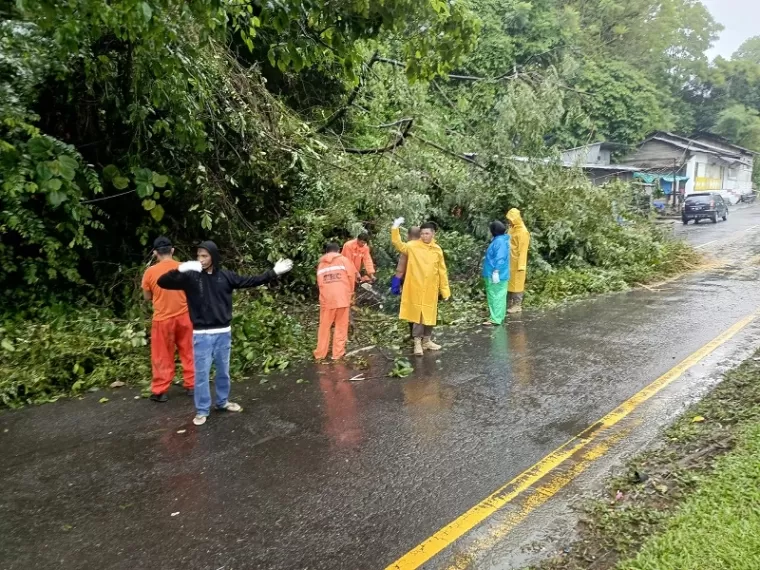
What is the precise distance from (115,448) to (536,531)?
134 inches

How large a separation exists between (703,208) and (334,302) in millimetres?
27291

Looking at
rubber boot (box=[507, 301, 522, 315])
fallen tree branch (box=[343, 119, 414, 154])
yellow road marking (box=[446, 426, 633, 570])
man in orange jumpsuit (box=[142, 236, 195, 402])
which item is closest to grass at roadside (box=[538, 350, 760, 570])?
yellow road marking (box=[446, 426, 633, 570])

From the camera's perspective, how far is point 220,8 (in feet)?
14.7

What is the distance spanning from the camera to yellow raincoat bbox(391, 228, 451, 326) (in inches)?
294

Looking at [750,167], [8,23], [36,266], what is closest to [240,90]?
[8,23]

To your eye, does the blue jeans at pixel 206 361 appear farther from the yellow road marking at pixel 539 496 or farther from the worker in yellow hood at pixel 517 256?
the worker in yellow hood at pixel 517 256

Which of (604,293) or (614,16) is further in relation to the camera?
(614,16)

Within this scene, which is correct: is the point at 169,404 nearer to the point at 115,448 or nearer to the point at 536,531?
the point at 115,448

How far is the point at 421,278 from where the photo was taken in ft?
24.5

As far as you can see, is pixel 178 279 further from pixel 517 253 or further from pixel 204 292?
pixel 517 253

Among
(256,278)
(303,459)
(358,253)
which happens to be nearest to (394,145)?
(358,253)

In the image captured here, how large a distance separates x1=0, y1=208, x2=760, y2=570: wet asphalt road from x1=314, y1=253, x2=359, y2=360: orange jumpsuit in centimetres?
46

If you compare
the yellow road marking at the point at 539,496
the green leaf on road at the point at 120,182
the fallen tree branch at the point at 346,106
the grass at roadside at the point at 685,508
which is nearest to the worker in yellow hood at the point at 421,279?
the yellow road marking at the point at 539,496

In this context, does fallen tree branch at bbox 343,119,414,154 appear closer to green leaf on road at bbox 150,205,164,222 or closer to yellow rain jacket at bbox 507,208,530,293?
yellow rain jacket at bbox 507,208,530,293
